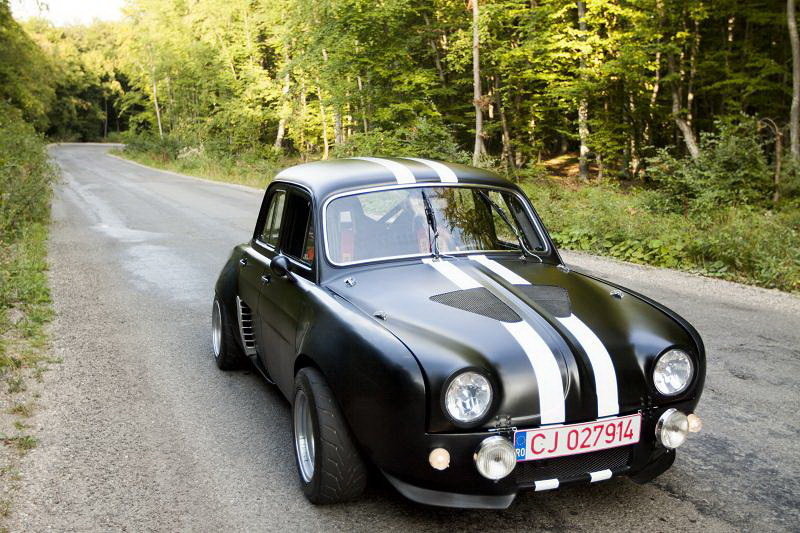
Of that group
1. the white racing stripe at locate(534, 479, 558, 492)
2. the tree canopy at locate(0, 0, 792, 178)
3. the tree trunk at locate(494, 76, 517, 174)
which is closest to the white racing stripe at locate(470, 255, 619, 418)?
the white racing stripe at locate(534, 479, 558, 492)

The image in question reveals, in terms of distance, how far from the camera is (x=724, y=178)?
13.2 metres

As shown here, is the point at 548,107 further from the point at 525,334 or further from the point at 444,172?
the point at 525,334

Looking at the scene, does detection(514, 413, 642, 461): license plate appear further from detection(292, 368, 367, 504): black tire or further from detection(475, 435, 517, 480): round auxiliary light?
detection(292, 368, 367, 504): black tire

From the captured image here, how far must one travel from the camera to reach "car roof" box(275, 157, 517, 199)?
4.19 m

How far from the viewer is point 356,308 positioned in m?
3.42

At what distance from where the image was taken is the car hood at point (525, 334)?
2.82 meters

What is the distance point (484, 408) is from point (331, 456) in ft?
2.56

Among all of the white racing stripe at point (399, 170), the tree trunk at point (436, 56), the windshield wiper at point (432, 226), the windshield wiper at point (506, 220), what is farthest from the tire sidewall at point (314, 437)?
the tree trunk at point (436, 56)

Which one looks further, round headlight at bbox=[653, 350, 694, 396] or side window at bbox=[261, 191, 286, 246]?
side window at bbox=[261, 191, 286, 246]

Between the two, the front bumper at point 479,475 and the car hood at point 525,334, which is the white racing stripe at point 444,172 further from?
the front bumper at point 479,475

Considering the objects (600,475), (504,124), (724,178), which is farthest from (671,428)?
(504,124)

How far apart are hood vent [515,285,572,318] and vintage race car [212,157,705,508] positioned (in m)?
0.02

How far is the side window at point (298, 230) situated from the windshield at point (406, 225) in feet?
0.67

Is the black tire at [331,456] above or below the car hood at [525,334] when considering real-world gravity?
below
